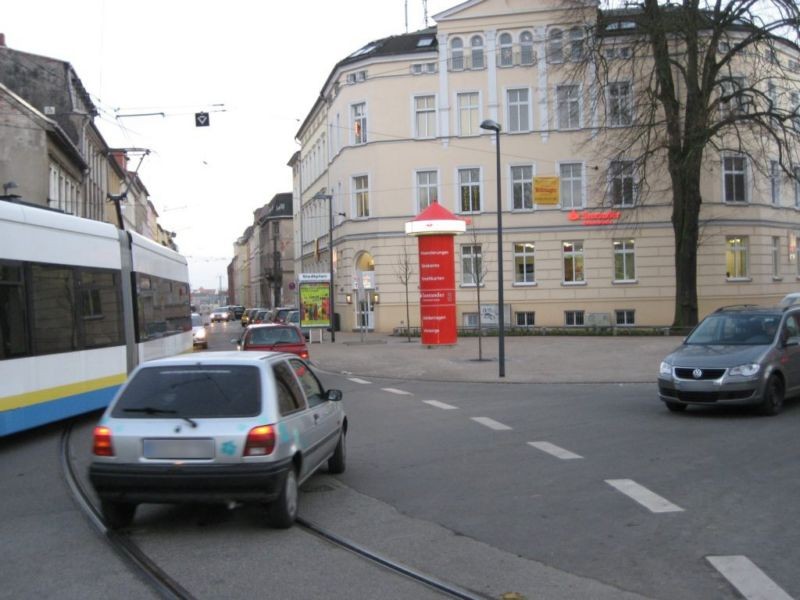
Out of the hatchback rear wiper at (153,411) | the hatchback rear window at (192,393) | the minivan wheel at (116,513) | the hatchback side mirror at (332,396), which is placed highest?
the hatchback rear window at (192,393)

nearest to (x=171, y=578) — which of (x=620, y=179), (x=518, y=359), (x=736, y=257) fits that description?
(x=518, y=359)

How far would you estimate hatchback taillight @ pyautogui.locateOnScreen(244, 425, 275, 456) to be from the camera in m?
6.48

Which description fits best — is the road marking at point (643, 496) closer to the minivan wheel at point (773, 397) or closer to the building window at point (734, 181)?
the minivan wheel at point (773, 397)

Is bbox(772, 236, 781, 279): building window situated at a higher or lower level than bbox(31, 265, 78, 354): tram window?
higher

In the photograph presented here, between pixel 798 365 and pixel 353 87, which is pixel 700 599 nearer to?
pixel 798 365

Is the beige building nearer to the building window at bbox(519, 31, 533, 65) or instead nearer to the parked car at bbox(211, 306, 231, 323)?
the building window at bbox(519, 31, 533, 65)

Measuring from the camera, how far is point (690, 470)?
8.97 meters

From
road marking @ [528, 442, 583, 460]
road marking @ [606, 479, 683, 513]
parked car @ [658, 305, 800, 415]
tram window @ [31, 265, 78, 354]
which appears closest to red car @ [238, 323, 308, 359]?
tram window @ [31, 265, 78, 354]

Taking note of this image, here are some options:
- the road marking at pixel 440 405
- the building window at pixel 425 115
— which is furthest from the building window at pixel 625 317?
the road marking at pixel 440 405

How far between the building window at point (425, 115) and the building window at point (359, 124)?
3.01m

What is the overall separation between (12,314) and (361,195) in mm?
35438

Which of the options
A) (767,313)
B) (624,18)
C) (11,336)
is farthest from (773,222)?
(11,336)

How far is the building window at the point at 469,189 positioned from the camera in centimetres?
4384

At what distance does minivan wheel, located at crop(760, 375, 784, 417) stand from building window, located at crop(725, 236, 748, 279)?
3103cm
